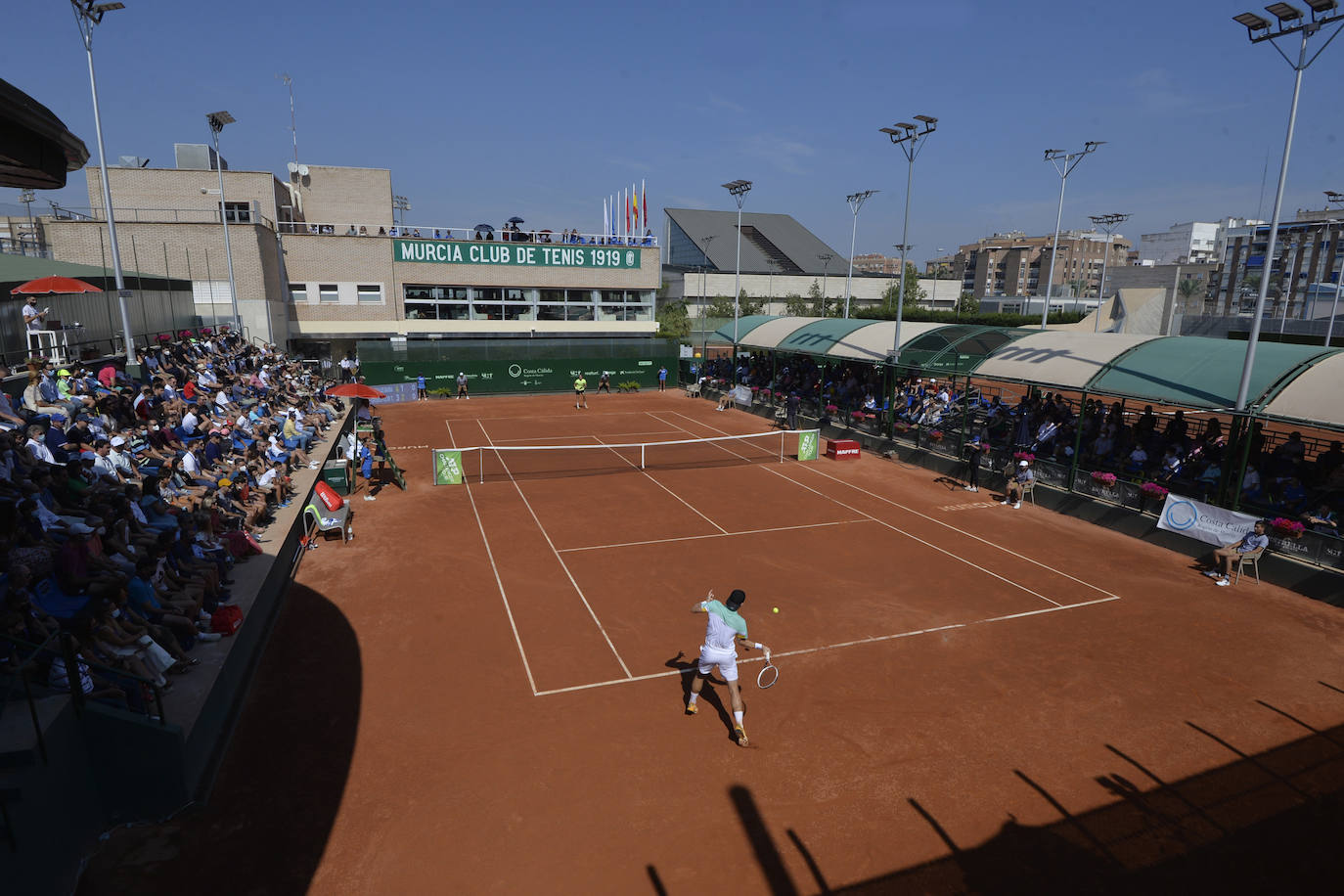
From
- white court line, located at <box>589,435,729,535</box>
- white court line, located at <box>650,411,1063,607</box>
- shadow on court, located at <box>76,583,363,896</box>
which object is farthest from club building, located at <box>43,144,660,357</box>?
shadow on court, located at <box>76,583,363,896</box>

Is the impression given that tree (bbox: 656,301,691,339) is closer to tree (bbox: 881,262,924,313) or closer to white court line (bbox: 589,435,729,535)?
tree (bbox: 881,262,924,313)

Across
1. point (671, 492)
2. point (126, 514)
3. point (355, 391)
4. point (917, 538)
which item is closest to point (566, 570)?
point (671, 492)

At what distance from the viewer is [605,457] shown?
24828 mm

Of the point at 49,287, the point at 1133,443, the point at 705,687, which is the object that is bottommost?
the point at 705,687

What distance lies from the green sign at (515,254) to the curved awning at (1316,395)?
131 feet

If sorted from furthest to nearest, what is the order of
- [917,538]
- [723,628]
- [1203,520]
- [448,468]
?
[448,468] → [917,538] → [1203,520] → [723,628]

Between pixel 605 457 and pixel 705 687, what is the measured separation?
1537 cm

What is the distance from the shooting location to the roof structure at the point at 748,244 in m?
89.5

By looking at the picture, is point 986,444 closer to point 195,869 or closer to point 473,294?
point 195,869

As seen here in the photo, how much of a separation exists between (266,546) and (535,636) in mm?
5589

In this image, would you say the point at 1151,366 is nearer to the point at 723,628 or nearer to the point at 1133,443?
the point at 1133,443

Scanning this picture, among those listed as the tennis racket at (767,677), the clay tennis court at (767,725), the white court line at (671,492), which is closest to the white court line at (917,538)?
the clay tennis court at (767,725)

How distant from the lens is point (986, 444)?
21828 mm

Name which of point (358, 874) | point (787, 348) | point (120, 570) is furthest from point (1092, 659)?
point (787, 348)
